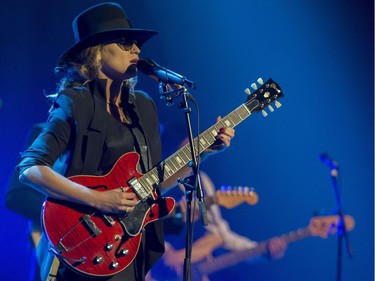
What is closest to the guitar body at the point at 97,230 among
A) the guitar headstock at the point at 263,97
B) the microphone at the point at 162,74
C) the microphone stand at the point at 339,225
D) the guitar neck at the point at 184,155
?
the guitar neck at the point at 184,155

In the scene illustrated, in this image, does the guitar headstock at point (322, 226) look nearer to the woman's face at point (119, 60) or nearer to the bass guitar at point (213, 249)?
the bass guitar at point (213, 249)

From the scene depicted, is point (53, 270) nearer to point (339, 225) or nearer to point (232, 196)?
point (232, 196)

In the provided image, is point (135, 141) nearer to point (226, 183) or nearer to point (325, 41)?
point (226, 183)

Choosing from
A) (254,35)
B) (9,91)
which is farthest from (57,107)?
(254,35)

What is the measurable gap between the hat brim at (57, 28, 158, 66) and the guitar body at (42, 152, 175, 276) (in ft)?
1.76

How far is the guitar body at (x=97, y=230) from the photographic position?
1.88 meters

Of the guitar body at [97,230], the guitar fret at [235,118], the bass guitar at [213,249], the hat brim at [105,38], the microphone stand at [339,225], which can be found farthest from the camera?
the microphone stand at [339,225]

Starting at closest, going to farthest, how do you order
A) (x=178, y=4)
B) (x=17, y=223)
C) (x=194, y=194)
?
(x=194, y=194)
(x=17, y=223)
(x=178, y=4)

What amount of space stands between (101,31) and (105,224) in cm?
82

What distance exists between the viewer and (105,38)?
225 cm

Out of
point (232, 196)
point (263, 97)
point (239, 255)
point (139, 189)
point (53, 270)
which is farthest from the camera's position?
point (239, 255)

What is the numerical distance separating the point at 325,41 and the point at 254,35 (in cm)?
66

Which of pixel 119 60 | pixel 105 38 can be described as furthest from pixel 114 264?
pixel 105 38

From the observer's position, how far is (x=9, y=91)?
3.14 metres
